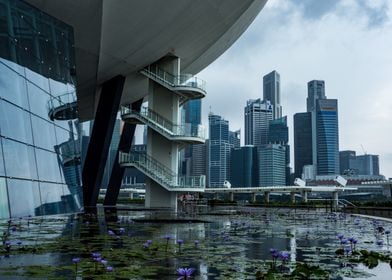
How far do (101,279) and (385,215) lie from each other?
2384 cm

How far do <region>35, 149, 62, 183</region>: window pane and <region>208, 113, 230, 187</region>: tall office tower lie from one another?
113832mm

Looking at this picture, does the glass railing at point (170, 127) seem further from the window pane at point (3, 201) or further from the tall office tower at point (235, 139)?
the tall office tower at point (235, 139)

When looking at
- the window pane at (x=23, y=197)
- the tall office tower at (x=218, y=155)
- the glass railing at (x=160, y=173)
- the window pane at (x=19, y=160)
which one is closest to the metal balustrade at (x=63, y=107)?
the window pane at (x=19, y=160)

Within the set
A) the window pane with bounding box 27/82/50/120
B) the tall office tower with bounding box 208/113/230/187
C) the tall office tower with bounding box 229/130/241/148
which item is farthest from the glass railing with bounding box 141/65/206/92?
the tall office tower with bounding box 229/130/241/148

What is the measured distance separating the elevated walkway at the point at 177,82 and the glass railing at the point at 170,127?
2.46 metres

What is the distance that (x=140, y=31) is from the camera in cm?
2666

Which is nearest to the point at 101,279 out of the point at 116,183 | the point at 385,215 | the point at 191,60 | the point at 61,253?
the point at 61,253

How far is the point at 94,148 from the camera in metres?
32.2

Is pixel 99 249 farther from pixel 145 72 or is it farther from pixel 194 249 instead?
pixel 145 72

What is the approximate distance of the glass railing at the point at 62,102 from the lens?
67.0ft

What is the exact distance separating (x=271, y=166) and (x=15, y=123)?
12368cm

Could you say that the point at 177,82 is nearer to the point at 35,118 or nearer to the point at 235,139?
the point at 35,118

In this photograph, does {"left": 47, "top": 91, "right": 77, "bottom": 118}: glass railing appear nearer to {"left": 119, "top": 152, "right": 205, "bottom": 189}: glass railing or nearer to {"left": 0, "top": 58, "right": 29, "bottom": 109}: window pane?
{"left": 0, "top": 58, "right": 29, "bottom": 109}: window pane

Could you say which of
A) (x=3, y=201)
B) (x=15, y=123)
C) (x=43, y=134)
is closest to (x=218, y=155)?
(x=43, y=134)
